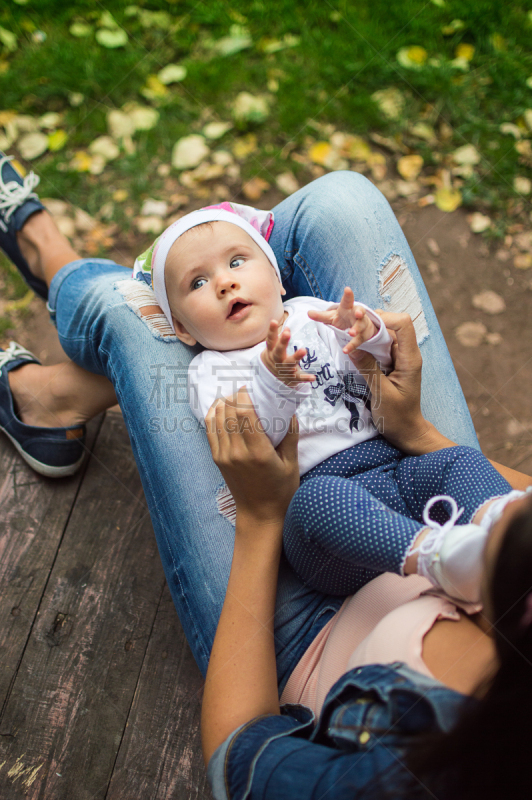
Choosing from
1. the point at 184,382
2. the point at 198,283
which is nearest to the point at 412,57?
the point at 198,283

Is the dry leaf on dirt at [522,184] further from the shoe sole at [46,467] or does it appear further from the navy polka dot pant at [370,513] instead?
the shoe sole at [46,467]

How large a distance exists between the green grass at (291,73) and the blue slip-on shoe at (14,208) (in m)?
0.49

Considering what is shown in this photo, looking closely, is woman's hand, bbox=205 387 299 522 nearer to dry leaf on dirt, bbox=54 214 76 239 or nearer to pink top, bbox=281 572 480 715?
pink top, bbox=281 572 480 715

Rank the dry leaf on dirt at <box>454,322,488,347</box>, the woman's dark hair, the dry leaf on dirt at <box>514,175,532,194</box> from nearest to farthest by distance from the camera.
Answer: the woman's dark hair → the dry leaf on dirt at <box>454,322,488,347</box> → the dry leaf on dirt at <box>514,175,532,194</box>

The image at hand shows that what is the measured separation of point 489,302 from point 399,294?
47.2 inches

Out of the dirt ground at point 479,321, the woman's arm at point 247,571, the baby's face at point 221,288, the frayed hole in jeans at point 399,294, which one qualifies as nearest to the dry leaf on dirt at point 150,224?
the dirt ground at point 479,321

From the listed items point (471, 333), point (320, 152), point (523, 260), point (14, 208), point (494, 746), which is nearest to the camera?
point (494, 746)

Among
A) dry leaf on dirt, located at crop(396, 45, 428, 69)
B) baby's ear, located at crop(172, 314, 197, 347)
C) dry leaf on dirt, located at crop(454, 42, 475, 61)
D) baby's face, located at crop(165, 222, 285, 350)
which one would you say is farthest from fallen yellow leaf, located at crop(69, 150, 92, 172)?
dry leaf on dirt, located at crop(454, 42, 475, 61)

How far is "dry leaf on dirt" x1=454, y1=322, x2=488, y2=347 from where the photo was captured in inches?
99.3

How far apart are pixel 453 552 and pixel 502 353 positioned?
178 cm

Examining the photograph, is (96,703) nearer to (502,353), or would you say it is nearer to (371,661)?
(371,661)

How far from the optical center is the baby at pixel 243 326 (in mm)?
1574

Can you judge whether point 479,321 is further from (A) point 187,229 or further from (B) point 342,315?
(A) point 187,229

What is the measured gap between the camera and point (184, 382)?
1.61 metres
